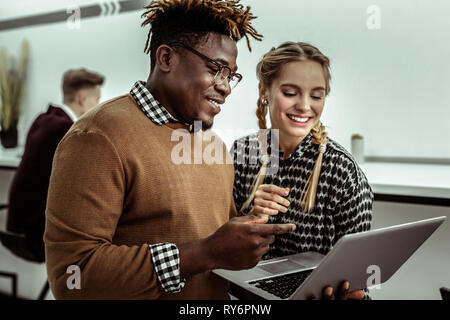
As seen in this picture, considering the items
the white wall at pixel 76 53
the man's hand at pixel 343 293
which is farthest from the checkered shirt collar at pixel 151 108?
the white wall at pixel 76 53

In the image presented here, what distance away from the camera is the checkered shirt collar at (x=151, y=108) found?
44.9 inches

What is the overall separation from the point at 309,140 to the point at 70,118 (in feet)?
5.15

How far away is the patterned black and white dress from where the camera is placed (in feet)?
4.55

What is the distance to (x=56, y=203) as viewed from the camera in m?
0.98

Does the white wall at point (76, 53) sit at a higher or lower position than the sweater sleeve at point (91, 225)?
higher

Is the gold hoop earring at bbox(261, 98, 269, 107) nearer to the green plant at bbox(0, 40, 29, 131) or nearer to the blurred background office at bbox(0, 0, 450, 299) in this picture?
the blurred background office at bbox(0, 0, 450, 299)

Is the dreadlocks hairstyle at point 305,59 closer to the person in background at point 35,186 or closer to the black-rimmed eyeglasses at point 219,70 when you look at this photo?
the black-rimmed eyeglasses at point 219,70

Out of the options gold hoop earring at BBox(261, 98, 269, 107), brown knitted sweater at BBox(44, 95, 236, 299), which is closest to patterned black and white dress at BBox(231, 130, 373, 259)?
gold hoop earring at BBox(261, 98, 269, 107)

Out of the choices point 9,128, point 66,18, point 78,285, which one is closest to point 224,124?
point 78,285

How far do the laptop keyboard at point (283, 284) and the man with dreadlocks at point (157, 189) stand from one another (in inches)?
6.1

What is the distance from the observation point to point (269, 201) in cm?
116

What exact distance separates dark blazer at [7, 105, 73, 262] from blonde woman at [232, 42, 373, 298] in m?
1.34

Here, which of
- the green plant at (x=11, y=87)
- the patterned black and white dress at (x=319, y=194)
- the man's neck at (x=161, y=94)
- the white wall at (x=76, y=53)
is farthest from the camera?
the green plant at (x=11, y=87)

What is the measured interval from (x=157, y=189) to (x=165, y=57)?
35 centimetres
